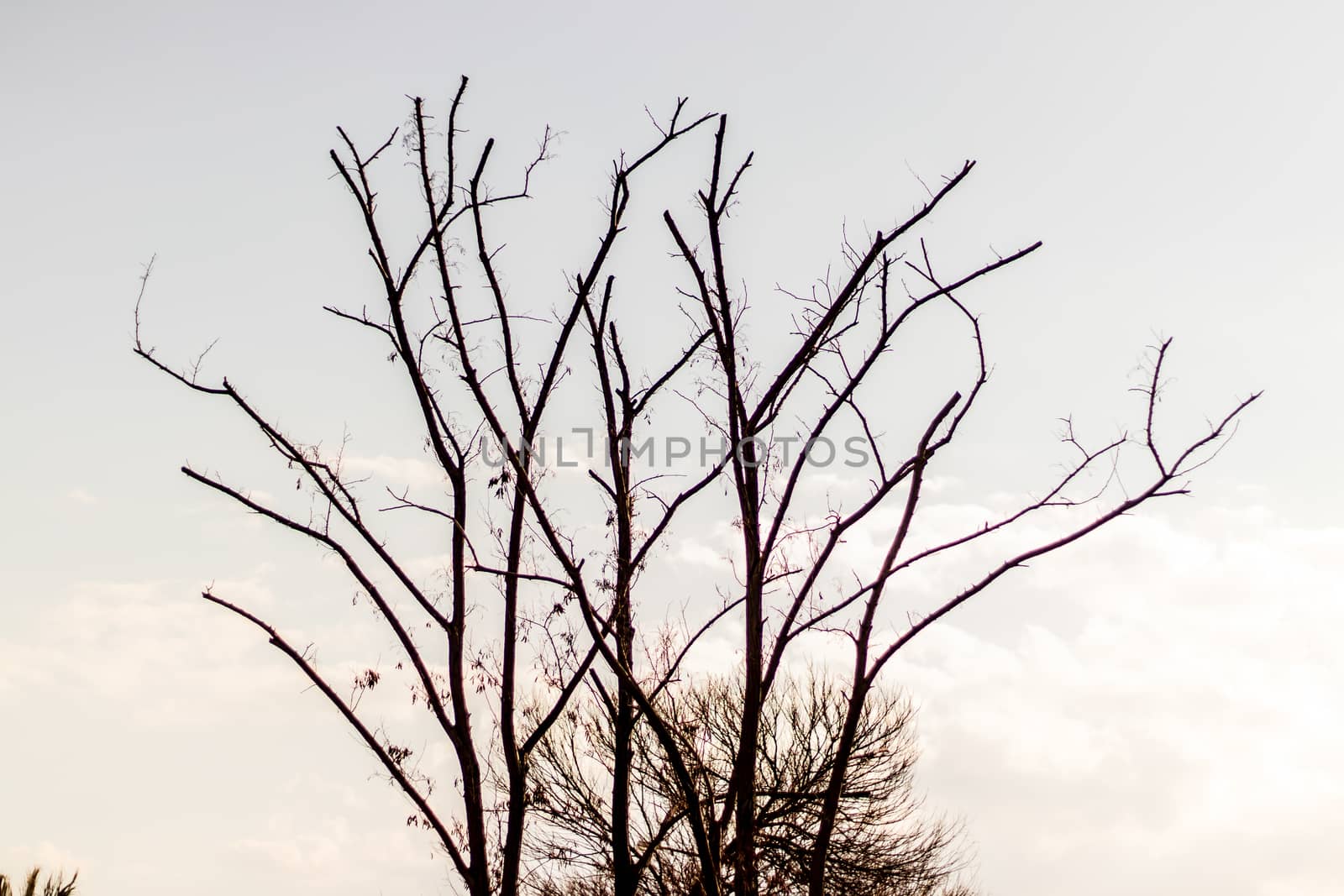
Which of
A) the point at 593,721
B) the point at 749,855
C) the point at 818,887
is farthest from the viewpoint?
the point at 593,721

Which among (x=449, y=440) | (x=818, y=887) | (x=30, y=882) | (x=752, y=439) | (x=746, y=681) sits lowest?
(x=818, y=887)

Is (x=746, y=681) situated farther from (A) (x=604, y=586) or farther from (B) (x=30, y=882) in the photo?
(B) (x=30, y=882)

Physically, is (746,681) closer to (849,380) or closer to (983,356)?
(849,380)

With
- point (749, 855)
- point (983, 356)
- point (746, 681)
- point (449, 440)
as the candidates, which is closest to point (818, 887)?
point (749, 855)

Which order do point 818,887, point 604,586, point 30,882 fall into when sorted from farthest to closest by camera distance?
point 604,586 < point 30,882 < point 818,887

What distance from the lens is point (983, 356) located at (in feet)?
25.0

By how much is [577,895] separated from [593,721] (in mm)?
2657

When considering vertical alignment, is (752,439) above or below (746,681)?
above

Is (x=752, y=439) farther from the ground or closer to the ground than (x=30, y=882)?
farther from the ground

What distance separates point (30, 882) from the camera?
27.4 ft

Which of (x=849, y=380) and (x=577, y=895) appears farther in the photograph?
(x=577, y=895)

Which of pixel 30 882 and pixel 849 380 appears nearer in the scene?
pixel 849 380

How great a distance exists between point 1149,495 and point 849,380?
6.66 feet

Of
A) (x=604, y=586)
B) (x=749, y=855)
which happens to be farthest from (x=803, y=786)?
(x=749, y=855)
